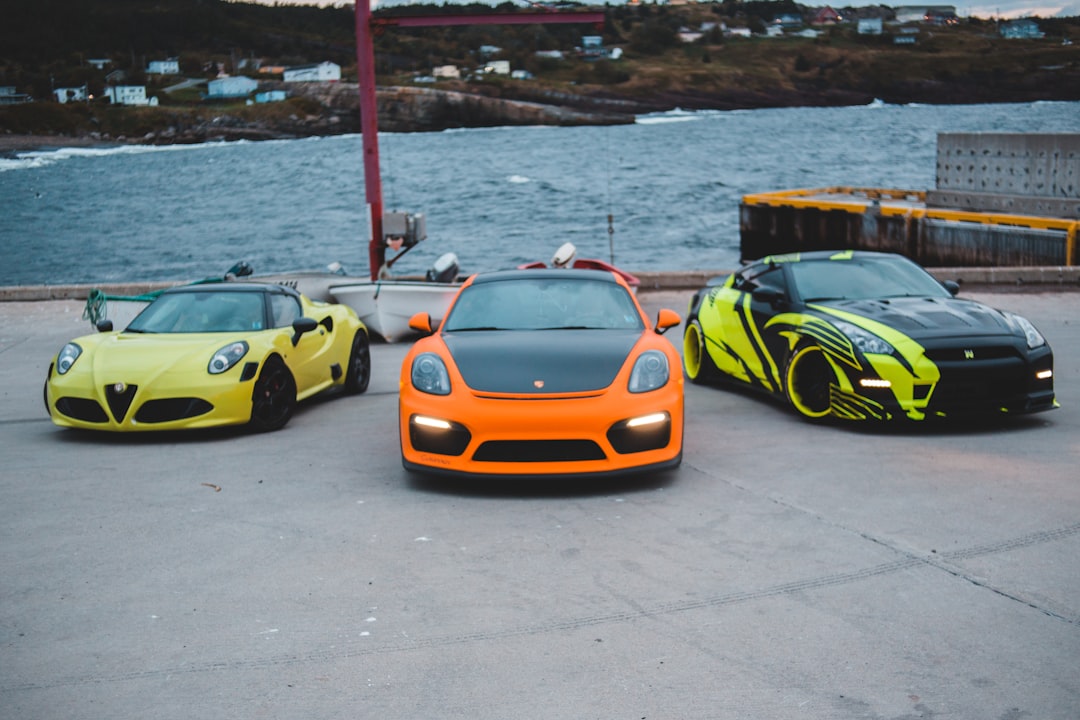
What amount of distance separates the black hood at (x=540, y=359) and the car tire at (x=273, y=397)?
7.35ft

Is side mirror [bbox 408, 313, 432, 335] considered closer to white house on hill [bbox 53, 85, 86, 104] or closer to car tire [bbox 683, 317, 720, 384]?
car tire [bbox 683, 317, 720, 384]

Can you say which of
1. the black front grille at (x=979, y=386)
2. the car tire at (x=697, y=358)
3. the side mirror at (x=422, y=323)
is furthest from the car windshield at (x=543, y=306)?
the car tire at (x=697, y=358)

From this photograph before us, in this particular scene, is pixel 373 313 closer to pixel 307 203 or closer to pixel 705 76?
pixel 307 203

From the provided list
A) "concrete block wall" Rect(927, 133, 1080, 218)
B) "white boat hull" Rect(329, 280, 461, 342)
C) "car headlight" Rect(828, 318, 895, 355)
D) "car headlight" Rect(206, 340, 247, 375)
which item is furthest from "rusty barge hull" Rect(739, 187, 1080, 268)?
"car headlight" Rect(206, 340, 247, 375)

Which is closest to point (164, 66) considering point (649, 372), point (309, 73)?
point (309, 73)

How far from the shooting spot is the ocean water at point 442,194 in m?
47.8

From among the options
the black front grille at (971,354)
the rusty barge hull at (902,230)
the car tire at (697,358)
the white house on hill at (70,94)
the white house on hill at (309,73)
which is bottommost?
the rusty barge hull at (902,230)

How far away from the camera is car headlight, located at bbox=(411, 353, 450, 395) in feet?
24.8

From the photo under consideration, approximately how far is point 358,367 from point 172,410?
2837mm

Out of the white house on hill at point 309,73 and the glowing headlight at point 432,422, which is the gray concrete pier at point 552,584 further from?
the white house on hill at point 309,73

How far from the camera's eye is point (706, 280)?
717 inches

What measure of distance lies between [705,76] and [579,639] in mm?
168587

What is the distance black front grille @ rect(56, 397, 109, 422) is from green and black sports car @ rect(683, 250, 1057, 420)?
5.55 metres

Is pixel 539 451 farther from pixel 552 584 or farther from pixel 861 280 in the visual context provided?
pixel 861 280
